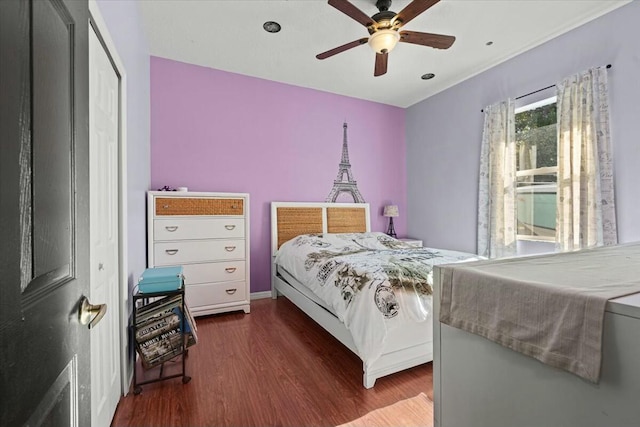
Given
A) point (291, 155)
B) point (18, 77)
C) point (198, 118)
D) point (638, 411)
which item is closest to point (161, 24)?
point (198, 118)

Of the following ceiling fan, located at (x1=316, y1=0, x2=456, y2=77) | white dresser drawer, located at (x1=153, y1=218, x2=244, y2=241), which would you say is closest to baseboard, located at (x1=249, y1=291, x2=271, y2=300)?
white dresser drawer, located at (x1=153, y1=218, x2=244, y2=241)

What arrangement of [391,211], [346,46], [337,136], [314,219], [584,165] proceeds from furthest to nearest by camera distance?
1. [391,211]
2. [337,136]
3. [314,219]
4. [584,165]
5. [346,46]

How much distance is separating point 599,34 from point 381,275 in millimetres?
2881

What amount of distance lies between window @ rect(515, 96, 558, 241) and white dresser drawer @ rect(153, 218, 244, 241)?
122 inches

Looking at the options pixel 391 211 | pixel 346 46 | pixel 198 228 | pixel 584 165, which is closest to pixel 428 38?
pixel 346 46

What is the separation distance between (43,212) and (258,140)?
10.7 ft

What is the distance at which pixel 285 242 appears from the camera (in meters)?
3.62

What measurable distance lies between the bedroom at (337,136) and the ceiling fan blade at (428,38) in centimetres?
136

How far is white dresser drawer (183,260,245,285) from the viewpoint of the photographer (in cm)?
288

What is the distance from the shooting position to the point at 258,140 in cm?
365

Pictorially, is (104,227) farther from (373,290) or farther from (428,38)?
(428,38)

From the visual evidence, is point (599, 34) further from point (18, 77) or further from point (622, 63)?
point (18, 77)

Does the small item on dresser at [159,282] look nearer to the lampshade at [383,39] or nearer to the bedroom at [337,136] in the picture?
the bedroom at [337,136]

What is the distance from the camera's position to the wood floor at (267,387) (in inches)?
60.9
